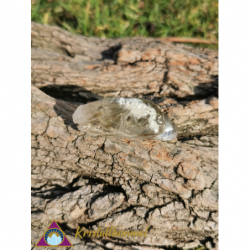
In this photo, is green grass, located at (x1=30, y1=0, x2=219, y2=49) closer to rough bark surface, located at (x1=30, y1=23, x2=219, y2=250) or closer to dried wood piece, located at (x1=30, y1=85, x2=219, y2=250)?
rough bark surface, located at (x1=30, y1=23, x2=219, y2=250)

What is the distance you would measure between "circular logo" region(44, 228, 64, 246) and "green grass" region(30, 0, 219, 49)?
131 inches

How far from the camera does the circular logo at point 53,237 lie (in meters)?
2.22

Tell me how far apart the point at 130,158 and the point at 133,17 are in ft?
9.83

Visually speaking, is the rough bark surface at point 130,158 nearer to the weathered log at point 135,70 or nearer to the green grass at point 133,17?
the weathered log at point 135,70

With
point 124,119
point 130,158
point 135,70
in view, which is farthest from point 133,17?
point 130,158

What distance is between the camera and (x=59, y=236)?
224 cm

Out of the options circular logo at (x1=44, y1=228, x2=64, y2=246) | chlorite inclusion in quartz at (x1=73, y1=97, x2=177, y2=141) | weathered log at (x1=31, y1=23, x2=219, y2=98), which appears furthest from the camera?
weathered log at (x1=31, y1=23, x2=219, y2=98)

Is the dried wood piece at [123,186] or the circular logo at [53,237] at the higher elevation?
the dried wood piece at [123,186]

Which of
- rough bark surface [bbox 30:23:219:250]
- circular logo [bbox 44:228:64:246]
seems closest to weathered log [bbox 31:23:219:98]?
rough bark surface [bbox 30:23:219:250]

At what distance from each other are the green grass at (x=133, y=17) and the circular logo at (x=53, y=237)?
3.33 m

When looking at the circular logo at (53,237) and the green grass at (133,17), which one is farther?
the green grass at (133,17)

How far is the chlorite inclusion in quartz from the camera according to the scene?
2365 millimetres

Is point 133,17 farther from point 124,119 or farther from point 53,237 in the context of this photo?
point 53,237

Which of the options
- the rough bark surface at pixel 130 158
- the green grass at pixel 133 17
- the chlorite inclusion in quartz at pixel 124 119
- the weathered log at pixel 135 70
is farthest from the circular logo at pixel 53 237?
the green grass at pixel 133 17
